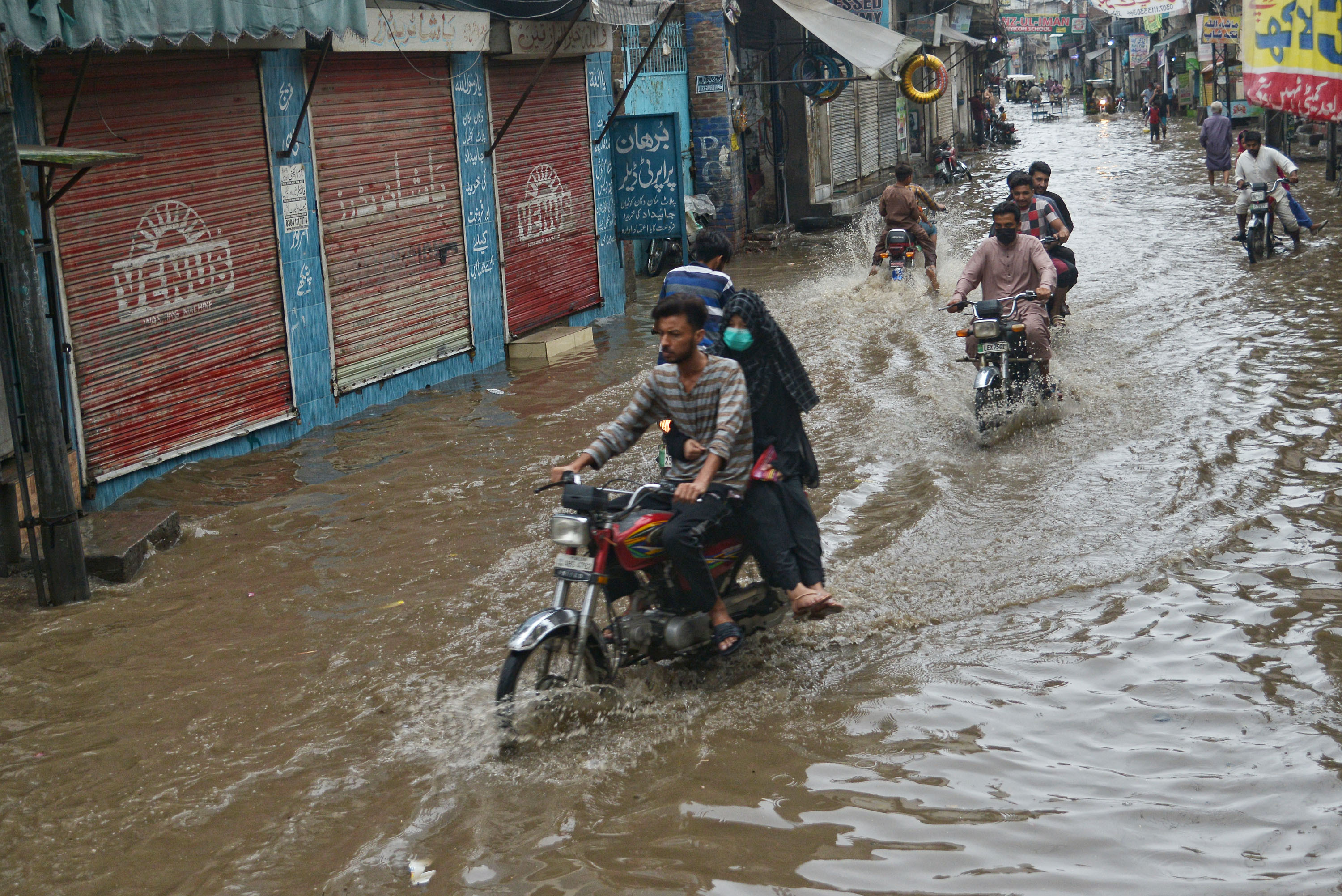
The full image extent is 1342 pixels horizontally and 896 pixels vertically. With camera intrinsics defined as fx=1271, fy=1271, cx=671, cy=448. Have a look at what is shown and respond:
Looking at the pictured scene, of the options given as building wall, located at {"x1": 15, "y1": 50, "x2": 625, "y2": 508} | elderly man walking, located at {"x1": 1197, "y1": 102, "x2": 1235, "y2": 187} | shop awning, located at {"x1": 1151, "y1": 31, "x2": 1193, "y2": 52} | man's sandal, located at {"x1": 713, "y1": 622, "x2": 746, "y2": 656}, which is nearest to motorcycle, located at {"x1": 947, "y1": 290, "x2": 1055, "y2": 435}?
man's sandal, located at {"x1": 713, "y1": 622, "x2": 746, "y2": 656}

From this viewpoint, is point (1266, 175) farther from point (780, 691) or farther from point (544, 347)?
point (780, 691)

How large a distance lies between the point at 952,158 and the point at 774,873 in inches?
1292

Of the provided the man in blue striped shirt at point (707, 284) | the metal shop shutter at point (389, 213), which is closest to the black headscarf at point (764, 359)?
the man in blue striped shirt at point (707, 284)

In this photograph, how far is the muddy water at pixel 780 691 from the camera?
3871mm

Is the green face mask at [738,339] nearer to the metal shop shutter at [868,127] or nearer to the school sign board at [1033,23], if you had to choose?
the metal shop shutter at [868,127]

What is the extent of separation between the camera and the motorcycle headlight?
4539 mm

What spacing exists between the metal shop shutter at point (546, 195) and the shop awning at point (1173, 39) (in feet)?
149

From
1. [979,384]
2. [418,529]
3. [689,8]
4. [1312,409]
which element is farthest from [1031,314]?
[689,8]

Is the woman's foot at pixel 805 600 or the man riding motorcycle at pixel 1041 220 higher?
the man riding motorcycle at pixel 1041 220

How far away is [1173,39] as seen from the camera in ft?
181

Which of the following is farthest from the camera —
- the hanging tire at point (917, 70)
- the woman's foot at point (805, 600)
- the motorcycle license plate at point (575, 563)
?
the hanging tire at point (917, 70)

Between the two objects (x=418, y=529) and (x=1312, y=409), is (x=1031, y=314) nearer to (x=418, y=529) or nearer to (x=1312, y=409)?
(x=1312, y=409)

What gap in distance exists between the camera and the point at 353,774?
14.7ft

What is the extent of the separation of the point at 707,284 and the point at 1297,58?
145 inches
